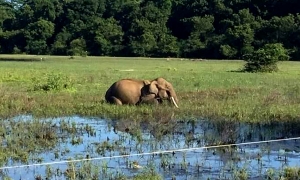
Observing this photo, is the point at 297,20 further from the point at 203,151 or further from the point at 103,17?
the point at 203,151

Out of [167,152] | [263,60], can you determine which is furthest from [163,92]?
[263,60]

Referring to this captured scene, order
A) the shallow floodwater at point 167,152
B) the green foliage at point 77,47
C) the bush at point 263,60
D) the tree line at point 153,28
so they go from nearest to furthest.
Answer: the shallow floodwater at point 167,152, the bush at point 263,60, the tree line at point 153,28, the green foliage at point 77,47

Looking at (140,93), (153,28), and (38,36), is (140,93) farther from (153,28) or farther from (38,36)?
(38,36)

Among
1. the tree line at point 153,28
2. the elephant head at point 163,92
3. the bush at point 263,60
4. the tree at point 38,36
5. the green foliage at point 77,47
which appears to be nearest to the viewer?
the elephant head at point 163,92

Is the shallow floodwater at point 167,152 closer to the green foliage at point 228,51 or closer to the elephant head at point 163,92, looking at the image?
the elephant head at point 163,92

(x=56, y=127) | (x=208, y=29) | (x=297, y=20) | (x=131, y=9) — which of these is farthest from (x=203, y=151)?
(x=131, y=9)

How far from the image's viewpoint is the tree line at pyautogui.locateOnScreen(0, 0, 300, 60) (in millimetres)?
68500

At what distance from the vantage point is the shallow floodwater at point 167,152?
28.9 feet

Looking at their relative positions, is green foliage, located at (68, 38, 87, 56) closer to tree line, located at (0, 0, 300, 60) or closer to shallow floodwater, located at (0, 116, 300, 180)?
tree line, located at (0, 0, 300, 60)

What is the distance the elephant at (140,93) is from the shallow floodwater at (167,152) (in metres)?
3.47

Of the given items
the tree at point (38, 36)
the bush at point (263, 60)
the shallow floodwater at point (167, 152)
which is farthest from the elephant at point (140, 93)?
the tree at point (38, 36)

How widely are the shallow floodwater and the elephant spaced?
136 inches

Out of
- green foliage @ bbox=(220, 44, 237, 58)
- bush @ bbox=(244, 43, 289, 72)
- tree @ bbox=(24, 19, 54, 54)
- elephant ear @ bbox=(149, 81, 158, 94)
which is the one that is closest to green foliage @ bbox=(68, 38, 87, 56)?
tree @ bbox=(24, 19, 54, 54)

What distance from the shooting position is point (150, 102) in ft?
58.2
